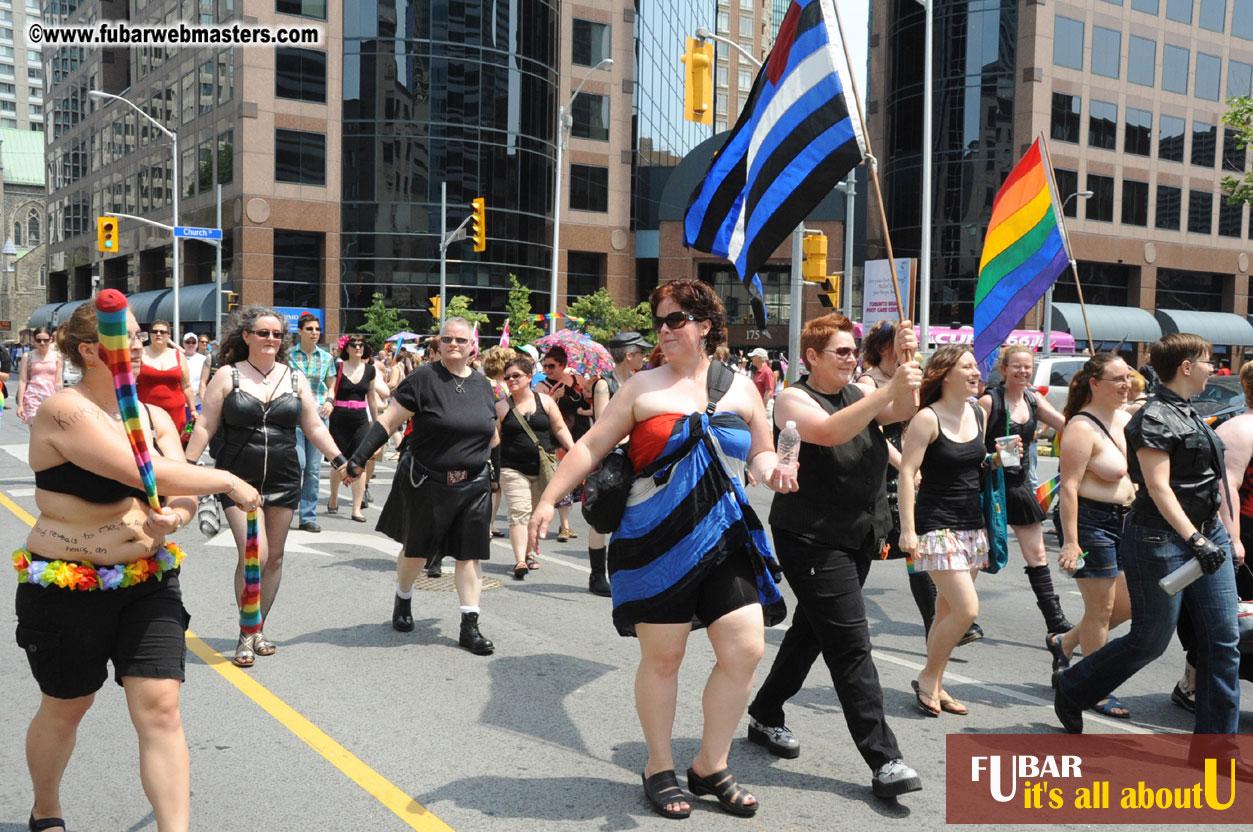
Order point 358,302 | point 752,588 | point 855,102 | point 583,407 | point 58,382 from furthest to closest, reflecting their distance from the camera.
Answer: point 358,302 → point 58,382 → point 583,407 → point 855,102 → point 752,588

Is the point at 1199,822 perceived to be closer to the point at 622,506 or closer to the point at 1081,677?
the point at 1081,677

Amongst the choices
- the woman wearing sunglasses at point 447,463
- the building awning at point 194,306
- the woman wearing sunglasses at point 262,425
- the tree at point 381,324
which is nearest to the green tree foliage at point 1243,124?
the woman wearing sunglasses at point 447,463

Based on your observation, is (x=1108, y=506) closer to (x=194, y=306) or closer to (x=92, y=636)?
(x=92, y=636)

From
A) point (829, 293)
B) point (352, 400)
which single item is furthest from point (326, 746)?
point (829, 293)

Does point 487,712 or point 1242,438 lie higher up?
point 1242,438

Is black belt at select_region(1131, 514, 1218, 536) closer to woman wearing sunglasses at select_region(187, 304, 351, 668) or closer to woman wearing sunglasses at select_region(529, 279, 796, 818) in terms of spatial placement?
woman wearing sunglasses at select_region(529, 279, 796, 818)

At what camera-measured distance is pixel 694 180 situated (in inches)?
2340

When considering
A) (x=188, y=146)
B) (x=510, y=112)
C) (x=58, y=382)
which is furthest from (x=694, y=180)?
(x=58, y=382)

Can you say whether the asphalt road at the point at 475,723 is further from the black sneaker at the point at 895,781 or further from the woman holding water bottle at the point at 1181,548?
the woman holding water bottle at the point at 1181,548

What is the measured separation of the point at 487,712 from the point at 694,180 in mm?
56034

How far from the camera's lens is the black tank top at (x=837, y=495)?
444 cm

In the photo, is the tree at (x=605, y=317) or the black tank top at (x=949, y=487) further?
the tree at (x=605, y=317)

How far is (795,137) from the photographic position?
546 centimetres

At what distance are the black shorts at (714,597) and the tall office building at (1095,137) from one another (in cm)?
4490
